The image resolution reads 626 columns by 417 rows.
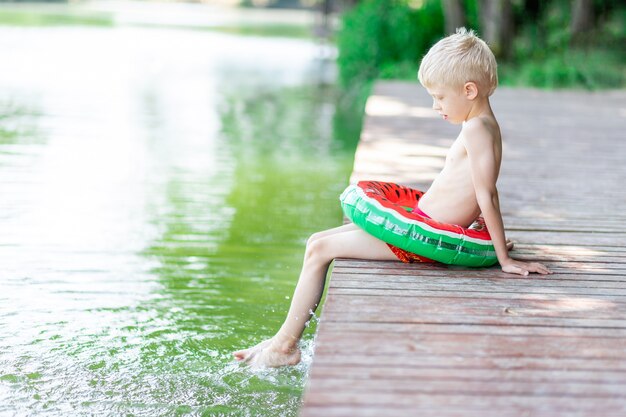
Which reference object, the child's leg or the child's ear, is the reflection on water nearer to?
the child's leg

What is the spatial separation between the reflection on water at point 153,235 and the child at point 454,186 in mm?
374

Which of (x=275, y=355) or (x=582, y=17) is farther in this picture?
(x=582, y=17)

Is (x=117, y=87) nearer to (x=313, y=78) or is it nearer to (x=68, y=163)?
(x=313, y=78)

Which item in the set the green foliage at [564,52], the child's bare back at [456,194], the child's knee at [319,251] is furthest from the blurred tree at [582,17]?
the child's knee at [319,251]

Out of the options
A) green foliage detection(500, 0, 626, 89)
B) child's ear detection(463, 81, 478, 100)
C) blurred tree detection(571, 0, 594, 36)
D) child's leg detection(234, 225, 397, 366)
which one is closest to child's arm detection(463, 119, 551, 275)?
child's ear detection(463, 81, 478, 100)

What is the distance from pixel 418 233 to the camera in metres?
3.87

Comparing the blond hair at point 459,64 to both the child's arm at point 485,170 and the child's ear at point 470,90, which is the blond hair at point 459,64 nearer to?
the child's ear at point 470,90

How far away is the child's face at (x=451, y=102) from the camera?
3902 mm

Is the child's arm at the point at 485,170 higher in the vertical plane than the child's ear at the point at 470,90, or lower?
lower

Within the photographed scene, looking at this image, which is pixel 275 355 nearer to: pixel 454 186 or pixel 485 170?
pixel 454 186

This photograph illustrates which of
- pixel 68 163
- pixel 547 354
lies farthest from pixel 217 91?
pixel 547 354

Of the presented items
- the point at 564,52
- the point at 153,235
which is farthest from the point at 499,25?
the point at 153,235

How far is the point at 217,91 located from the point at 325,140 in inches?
199

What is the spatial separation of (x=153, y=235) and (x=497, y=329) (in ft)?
13.5
